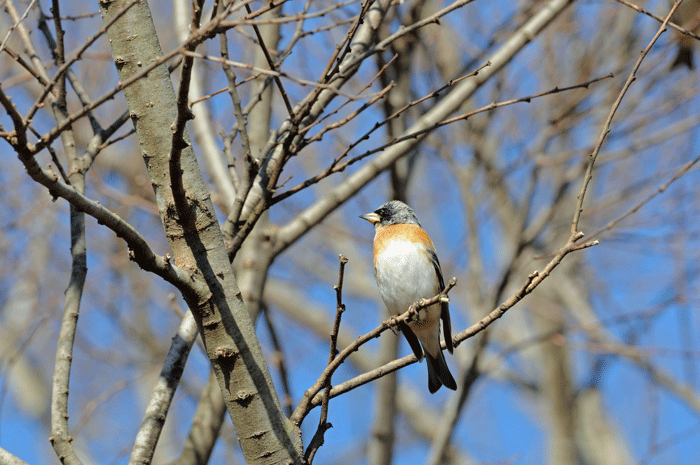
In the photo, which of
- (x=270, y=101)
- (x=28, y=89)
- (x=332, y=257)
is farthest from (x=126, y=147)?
(x=270, y=101)

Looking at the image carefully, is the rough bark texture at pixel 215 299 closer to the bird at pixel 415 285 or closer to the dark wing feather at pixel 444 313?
the dark wing feather at pixel 444 313

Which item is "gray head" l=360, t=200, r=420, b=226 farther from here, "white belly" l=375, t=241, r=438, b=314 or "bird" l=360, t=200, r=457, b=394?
"white belly" l=375, t=241, r=438, b=314

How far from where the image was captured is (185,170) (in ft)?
7.66

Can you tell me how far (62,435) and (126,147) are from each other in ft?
26.2

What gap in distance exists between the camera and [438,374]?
14.3ft

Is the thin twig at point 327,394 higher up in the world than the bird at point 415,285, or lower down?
lower down

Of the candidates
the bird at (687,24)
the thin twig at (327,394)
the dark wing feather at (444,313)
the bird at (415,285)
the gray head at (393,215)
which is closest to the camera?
the thin twig at (327,394)

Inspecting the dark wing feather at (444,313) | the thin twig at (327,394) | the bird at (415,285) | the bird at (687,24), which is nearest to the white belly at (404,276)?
the bird at (415,285)

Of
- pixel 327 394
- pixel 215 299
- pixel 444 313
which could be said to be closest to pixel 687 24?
pixel 444 313

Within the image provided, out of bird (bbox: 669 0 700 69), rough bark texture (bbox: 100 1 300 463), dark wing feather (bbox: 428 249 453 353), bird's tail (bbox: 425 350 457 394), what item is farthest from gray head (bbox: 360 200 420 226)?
bird (bbox: 669 0 700 69)

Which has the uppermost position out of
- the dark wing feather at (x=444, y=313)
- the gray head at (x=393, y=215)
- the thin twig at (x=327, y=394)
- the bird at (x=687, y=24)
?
the bird at (x=687, y=24)

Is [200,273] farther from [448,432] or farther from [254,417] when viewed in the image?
[448,432]

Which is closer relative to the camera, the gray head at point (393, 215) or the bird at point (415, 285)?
the bird at point (415, 285)

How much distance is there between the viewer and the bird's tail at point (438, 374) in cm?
425
